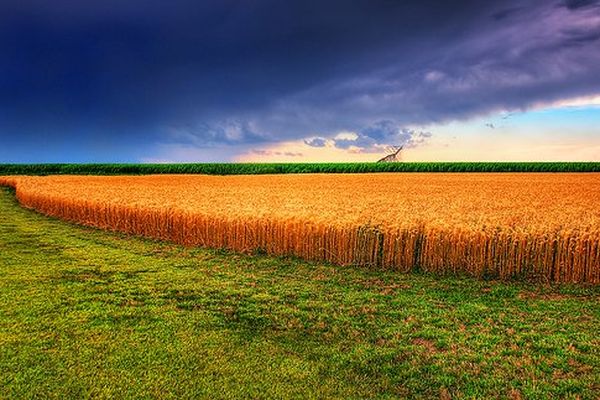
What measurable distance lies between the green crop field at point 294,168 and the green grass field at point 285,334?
180ft

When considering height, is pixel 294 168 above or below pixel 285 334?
above

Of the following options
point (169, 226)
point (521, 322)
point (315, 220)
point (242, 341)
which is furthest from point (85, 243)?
point (521, 322)

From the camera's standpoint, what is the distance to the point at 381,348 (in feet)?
20.5

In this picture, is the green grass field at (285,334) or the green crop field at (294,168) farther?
the green crop field at (294,168)

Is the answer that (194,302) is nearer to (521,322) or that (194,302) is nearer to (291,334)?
(291,334)

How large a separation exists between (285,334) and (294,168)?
60701 millimetres

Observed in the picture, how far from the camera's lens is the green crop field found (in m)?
60.2

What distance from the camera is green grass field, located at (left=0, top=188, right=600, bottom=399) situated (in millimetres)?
5293

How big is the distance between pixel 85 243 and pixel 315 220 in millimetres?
7160

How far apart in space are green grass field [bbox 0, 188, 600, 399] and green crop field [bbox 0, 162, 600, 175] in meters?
54.9

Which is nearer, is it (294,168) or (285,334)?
(285,334)

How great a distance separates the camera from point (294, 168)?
2643 inches

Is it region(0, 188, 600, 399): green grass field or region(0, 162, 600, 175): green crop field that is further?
region(0, 162, 600, 175): green crop field

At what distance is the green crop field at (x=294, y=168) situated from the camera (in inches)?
2368
